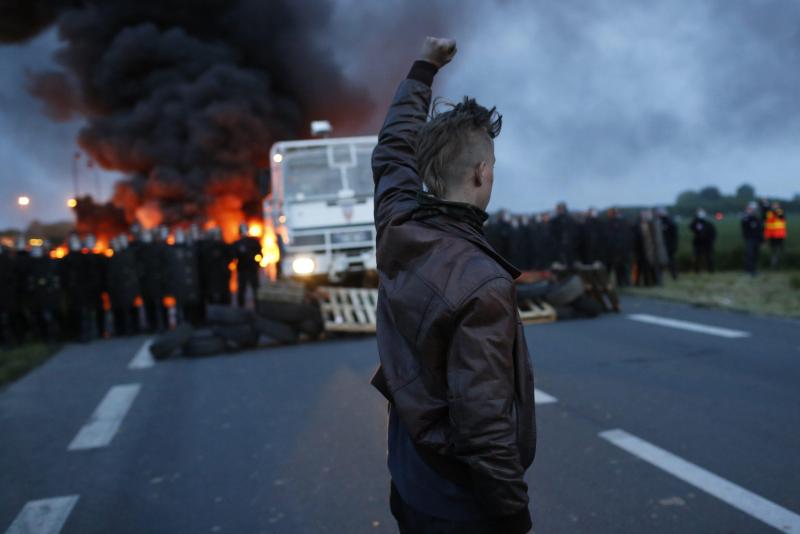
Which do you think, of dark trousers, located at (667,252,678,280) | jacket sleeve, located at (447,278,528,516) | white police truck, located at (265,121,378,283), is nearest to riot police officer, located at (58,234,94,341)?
white police truck, located at (265,121,378,283)

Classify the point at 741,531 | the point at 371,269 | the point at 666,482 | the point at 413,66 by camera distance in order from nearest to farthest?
the point at 413,66, the point at 741,531, the point at 666,482, the point at 371,269

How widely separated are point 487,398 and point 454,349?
0.14 metres

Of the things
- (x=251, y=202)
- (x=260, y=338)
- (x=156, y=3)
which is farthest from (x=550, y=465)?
(x=156, y=3)

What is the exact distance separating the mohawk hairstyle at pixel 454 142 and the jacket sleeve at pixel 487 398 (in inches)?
13.4

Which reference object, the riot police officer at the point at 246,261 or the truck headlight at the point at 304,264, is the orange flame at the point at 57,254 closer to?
the riot police officer at the point at 246,261

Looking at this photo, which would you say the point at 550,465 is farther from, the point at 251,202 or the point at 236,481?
the point at 251,202

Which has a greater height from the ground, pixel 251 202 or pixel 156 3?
pixel 156 3

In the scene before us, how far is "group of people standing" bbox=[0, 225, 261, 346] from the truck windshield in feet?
7.11

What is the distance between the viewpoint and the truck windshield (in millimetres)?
12516

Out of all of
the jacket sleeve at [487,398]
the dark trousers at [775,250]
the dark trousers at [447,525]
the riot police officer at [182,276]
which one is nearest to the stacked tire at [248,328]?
the riot police officer at [182,276]

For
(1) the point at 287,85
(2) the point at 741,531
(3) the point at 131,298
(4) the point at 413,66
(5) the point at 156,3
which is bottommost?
(2) the point at 741,531

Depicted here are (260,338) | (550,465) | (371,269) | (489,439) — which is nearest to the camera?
(489,439)

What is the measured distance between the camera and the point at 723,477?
4285 millimetres

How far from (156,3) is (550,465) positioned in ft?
113
